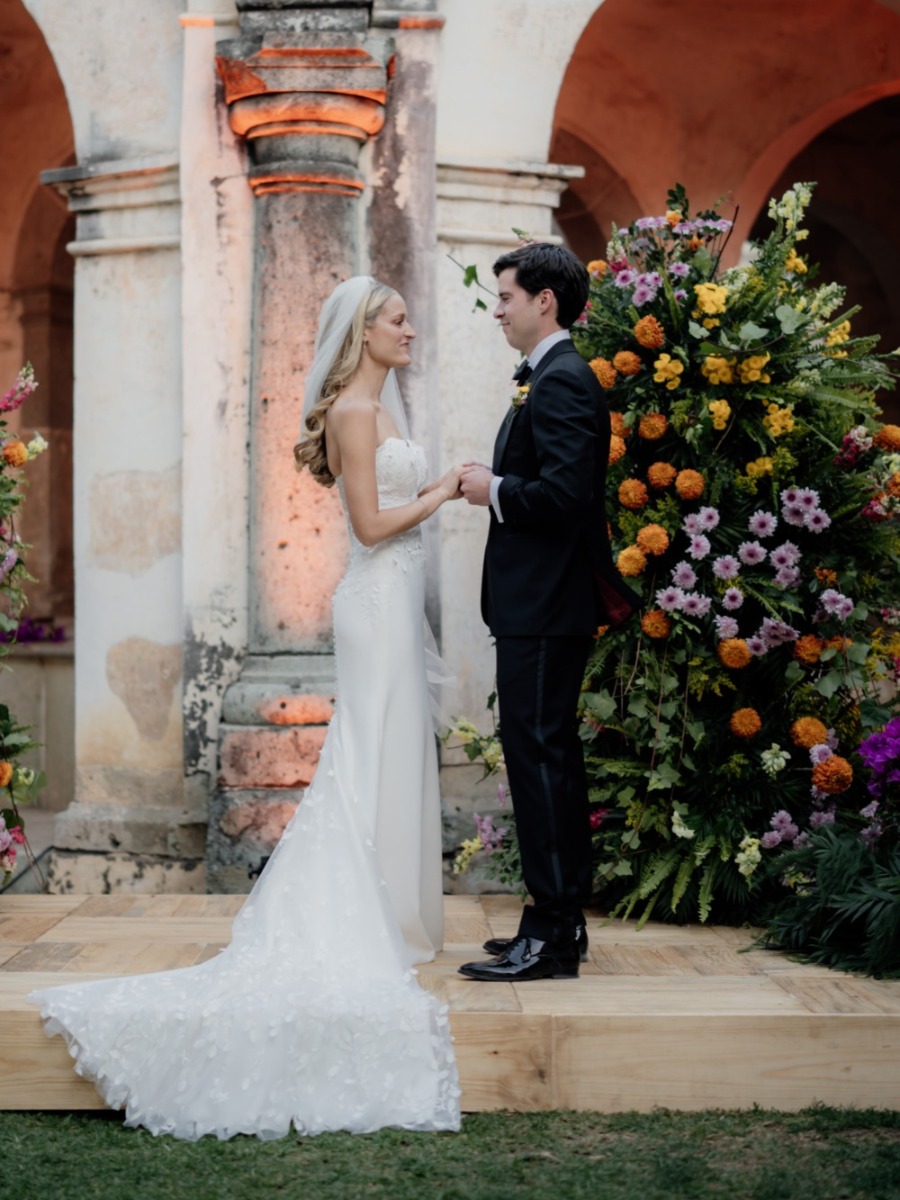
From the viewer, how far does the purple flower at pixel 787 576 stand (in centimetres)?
520

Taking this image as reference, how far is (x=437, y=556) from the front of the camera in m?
6.74

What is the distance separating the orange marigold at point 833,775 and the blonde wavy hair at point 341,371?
69.8 inches

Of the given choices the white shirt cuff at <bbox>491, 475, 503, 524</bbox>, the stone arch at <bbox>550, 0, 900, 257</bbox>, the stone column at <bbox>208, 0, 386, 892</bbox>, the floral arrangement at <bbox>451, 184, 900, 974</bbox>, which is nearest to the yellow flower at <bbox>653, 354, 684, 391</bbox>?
the floral arrangement at <bbox>451, 184, 900, 974</bbox>

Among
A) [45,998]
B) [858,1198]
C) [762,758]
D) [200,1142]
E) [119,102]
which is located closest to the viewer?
[858,1198]

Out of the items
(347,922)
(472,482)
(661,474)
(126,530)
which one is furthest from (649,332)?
(126,530)

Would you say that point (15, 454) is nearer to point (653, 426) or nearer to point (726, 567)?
point (653, 426)

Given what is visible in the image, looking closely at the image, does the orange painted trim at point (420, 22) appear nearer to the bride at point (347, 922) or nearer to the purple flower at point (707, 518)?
the bride at point (347, 922)

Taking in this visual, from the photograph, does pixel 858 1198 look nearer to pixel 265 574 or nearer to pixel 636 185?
pixel 265 574

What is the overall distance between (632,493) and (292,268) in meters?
1.98

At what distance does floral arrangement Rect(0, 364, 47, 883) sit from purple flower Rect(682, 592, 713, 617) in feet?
7.16

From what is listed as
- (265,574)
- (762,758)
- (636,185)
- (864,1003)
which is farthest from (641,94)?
(864,1003)

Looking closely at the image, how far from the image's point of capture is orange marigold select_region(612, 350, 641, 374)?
5.36 metres

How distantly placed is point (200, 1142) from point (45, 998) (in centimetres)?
59

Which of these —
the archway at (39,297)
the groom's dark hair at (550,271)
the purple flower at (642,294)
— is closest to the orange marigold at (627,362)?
the purple flower at (642,294)
